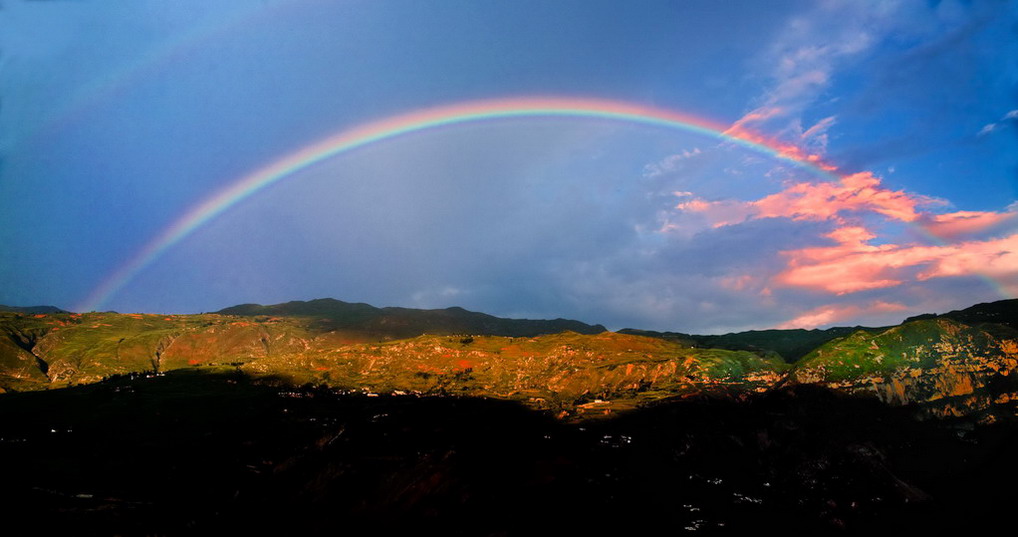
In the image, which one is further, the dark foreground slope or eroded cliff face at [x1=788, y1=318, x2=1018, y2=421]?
eroded cliff face at [x1=788, y1=318, x2=1018, y2=421]

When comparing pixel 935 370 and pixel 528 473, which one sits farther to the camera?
pixel 935 370

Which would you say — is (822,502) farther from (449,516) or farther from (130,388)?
(130,388)

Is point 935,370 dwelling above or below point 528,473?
above

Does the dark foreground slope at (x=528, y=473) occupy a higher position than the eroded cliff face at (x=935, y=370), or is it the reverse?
the eroded cliff face at (x=935, y=370)

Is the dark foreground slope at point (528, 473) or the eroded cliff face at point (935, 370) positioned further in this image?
the eroded cliff face at point (935, 370)
